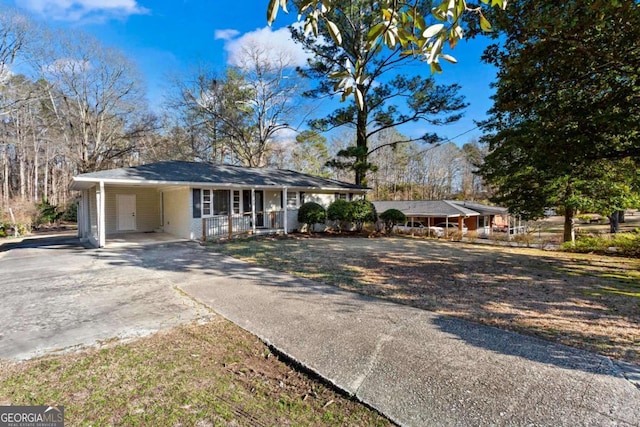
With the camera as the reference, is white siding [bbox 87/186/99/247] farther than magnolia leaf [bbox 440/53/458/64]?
Yes

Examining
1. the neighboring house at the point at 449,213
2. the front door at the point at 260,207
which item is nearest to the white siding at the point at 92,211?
the front door at the point at 260,207

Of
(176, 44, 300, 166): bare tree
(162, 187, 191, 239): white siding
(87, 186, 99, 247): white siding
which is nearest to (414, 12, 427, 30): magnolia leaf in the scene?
(162, 187, 191, 239): white siding

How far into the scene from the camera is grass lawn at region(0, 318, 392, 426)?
2.13 metres

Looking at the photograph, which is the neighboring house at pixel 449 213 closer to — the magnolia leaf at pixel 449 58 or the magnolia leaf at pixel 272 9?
the magnolia leaf at pixel 449 58

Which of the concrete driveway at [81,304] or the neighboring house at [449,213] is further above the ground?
the neighboring house at [449,213]

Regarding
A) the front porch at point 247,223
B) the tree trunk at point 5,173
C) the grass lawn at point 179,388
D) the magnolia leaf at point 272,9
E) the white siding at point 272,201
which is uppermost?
the tree trunk at point 5,173

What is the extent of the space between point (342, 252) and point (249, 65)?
19.0m

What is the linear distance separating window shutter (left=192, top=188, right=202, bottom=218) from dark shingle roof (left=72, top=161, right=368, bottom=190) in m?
0.55

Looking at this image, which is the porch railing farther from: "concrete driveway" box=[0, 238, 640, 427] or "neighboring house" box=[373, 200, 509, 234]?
"neighboring house" box=[373, 200, 509, 234]

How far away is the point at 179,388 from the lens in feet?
8.09

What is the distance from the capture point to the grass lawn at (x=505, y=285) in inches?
139

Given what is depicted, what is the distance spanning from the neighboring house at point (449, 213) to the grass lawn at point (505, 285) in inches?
644

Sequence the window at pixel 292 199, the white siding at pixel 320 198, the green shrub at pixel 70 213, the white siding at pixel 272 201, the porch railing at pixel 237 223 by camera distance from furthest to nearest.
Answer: the green shrub at pixel 70 213, the white siding at pixel 320 198, the window at pixel 292 199, the white siding at pixel 272 201, the porch railing at pixel 237 223

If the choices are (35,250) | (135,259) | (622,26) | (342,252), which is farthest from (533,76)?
(35,250)
